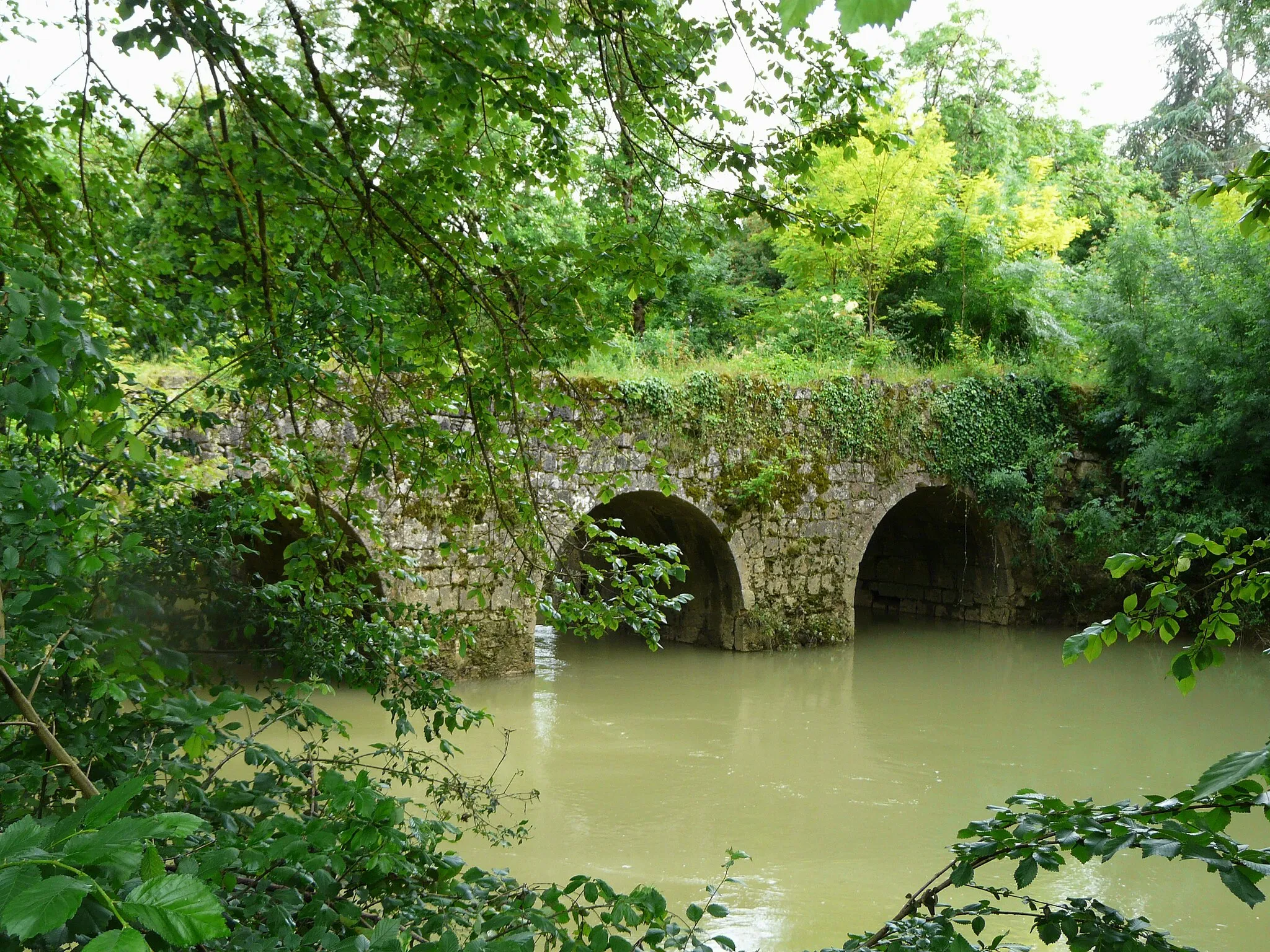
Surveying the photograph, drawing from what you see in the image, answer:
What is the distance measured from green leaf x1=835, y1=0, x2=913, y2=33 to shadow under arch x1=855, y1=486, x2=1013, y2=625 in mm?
9859

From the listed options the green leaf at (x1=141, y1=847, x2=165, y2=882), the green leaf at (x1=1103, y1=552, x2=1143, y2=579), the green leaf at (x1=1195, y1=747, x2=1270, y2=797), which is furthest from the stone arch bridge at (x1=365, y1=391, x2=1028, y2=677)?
the green leaf at (x1=141, y1=847, x2=165, y2=882)

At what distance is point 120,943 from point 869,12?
843 millimetres

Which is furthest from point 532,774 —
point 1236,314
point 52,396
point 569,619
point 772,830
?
point 1236,314

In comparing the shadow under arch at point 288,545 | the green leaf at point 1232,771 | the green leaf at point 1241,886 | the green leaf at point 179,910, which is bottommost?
the green leaf at point 1241,886

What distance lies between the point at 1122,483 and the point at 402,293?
982 cm

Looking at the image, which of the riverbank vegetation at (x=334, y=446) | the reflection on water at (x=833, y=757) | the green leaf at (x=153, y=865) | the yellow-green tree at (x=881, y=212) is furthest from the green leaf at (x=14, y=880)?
the yellow-green tree at (x=881, y=212)

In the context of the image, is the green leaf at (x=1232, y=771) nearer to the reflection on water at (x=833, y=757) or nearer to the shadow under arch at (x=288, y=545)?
the shadow under arch at (x=288, y=545)

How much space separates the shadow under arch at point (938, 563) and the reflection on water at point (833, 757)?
0.96 meters

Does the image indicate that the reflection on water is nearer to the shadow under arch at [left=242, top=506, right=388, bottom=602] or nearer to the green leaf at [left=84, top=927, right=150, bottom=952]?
the shadow under arch at [left=242, top=506, right=388, bottom=602]

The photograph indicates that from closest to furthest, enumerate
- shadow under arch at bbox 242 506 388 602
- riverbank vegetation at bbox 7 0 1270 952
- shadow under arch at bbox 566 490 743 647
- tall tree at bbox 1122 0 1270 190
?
riverbank vegetation at bbox 7 0 1270 952, shadow under arch at bbox 242 506 388 602, shadow under arch at bbox 566 490 743 647, tall tree at bbox 1122 0 1270 190

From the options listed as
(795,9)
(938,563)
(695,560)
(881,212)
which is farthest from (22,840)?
(881,212)

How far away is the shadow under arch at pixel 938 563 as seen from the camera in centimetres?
1086

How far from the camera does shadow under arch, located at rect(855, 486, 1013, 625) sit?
1086 cm

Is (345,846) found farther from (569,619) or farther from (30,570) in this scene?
(569,619)
